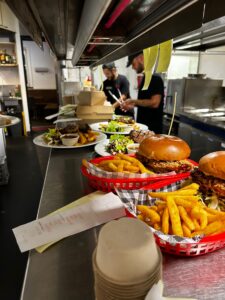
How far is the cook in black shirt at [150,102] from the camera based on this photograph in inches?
139

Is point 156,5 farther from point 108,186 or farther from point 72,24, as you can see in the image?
point 72,24

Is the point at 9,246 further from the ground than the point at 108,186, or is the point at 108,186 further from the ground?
the point at 108,186

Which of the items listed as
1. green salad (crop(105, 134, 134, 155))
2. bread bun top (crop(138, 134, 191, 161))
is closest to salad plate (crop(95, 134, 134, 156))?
green salad (crop(105, 134, 134, 155))

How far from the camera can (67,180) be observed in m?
1.44

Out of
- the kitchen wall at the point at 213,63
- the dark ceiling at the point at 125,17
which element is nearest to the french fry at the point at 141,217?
the dark ceiling at the point at 125,17

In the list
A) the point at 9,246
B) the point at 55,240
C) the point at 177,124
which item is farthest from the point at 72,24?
the point at 177,124

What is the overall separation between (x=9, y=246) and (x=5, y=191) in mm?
1410

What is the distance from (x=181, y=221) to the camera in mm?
822

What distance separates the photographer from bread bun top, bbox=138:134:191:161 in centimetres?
132

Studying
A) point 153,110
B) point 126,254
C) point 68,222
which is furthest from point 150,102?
point 126,254

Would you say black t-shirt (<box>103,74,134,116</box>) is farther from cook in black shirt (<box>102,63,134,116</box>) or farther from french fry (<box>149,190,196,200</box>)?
french fry (<box>149,190,196,200</box>)

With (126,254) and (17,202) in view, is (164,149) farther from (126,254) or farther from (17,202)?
(17,202)

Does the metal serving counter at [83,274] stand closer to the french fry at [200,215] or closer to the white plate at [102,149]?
the french fry at [200,215]

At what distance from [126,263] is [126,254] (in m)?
0.02
